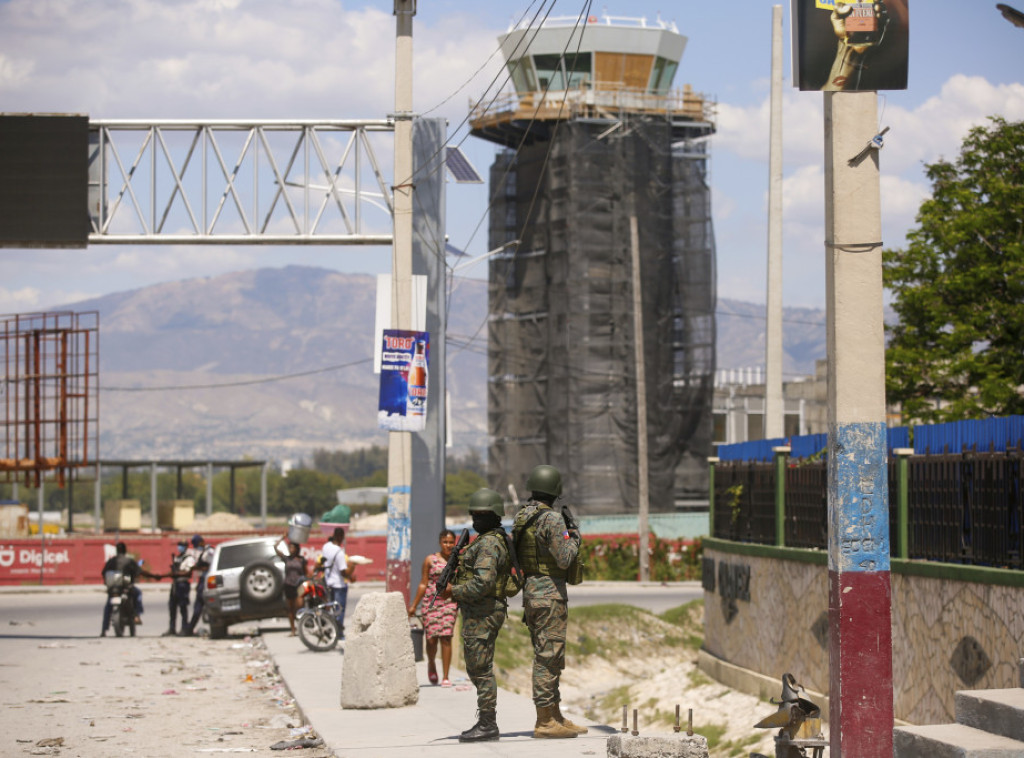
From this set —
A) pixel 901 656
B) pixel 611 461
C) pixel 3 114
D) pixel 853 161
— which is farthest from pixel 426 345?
pixel 611 461

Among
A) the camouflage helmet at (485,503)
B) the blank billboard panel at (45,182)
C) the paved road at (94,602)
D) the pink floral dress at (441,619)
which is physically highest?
the blank billboard panel at (45,182)

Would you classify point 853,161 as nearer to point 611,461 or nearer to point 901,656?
point 901,656

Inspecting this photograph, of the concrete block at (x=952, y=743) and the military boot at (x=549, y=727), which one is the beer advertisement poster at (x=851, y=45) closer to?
the concrete block at (x=952, y=743)

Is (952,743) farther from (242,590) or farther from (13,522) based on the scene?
(13,522)

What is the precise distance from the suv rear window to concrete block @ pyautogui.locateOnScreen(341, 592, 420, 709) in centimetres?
1222

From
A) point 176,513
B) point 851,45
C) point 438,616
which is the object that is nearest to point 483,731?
point 438,616

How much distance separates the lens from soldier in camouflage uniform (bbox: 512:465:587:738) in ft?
33.9

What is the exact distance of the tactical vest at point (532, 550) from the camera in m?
10.5

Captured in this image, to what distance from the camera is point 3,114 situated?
23062mm

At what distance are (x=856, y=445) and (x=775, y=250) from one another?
16.7 meters

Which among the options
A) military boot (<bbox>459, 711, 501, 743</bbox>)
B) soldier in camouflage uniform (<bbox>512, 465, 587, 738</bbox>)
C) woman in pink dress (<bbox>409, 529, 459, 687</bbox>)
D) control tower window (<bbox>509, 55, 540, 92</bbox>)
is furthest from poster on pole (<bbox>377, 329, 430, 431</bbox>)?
control tower window (<bbox>509, 55, 540, 92</bbox>)

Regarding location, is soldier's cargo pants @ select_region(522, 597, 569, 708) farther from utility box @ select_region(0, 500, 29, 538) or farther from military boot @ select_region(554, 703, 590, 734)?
utility box @ select_region(0, 500, 29, 538)

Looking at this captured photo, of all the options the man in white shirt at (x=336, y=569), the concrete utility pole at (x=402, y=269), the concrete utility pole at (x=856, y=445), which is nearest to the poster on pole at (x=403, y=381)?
the concrete utility pole at (x=402, y=269)

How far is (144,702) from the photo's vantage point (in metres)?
15.6
